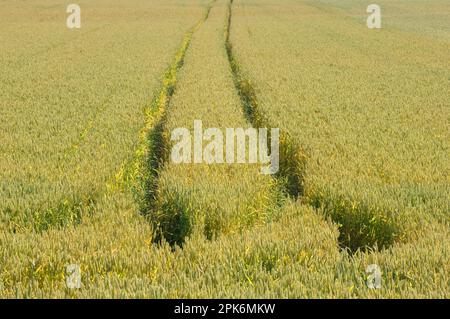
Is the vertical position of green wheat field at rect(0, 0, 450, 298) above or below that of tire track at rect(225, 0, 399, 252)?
above

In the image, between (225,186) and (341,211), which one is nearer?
(341,211)

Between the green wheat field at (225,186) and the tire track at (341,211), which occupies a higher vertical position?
the green wheat field at (225,186)

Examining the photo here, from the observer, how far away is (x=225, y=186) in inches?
276

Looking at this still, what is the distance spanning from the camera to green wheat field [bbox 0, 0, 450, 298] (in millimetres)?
4508

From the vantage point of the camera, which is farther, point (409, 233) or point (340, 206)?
point (340, 206)

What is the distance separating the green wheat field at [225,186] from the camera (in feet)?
14.8

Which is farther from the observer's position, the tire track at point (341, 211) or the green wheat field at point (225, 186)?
the tire track at point (341, 211)

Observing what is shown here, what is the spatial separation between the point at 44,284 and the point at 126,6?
59536 millimetres

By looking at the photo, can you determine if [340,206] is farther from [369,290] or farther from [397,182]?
[369,290]

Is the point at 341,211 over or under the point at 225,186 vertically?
under

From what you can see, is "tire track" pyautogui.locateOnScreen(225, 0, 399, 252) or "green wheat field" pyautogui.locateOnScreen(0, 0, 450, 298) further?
"tire track" pyautogui.locateOnScreen(225, 0, 399, 252)

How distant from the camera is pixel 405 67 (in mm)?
19344
